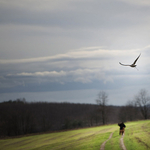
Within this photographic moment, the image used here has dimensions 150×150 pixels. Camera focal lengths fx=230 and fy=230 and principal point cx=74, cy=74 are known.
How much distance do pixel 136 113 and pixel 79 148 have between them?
101 metres

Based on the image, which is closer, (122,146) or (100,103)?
(122,146)

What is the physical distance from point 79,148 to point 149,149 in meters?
10.5

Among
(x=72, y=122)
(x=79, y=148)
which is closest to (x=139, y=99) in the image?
(x=72, y=122)

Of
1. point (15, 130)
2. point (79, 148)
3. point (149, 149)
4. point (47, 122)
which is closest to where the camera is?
point (149, 149)

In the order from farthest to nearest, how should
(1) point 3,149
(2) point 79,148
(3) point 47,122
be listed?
(3) point 47,122 → (1) point 3,149 → (2) point 79,148

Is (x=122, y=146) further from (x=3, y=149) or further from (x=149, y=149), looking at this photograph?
(x=3, y=149)

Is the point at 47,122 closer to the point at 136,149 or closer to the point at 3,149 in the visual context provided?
the point at 3,149

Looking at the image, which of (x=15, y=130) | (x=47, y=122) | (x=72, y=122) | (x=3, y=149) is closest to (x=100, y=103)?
(x=72, y=122)

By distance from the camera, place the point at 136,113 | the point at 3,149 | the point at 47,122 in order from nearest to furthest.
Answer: the point at 3,149, the point at 47,122, the point at 136,113

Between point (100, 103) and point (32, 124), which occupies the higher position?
point (100, 103)

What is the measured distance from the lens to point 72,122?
362 feet

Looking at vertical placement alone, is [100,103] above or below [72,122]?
above

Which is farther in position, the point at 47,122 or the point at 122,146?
the point at 47,122

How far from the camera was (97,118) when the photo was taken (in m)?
120
